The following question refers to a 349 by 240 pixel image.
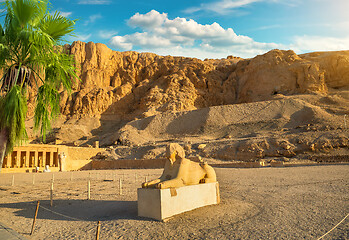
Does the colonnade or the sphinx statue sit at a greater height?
the sphinx statue

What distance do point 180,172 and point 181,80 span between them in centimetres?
6894

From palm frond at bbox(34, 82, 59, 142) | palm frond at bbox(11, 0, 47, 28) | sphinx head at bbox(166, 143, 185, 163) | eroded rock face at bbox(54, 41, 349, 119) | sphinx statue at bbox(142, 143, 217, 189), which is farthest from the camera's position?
eroded rock face at bbox(54, 41, 349, 119)

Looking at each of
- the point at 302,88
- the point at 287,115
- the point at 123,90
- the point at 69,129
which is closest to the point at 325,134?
the point at 287,115

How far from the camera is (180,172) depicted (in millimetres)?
7160

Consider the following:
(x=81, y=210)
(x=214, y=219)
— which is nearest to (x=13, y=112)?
(x=81, y=210)

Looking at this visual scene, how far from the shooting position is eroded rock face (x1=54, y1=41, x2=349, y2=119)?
6569cm

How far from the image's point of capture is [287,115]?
4816 cm

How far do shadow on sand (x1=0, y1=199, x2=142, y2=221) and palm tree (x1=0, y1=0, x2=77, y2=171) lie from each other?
203cm

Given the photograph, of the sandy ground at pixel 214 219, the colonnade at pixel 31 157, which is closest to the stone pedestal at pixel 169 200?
the sandy ground at pixel 214 219

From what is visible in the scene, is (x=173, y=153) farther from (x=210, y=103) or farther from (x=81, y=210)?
(x=210, y=103)

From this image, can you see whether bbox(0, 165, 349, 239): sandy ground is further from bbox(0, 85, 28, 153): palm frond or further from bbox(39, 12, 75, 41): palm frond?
bbox(39, 12, 75, 41): palm frond

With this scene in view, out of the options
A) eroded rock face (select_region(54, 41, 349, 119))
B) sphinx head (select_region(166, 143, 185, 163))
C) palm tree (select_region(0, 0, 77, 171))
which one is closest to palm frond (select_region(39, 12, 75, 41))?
palm tree (select_region(0, 0, 77, 171))

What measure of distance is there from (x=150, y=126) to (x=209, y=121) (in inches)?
446

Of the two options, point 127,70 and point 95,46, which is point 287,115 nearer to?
point 127,70
